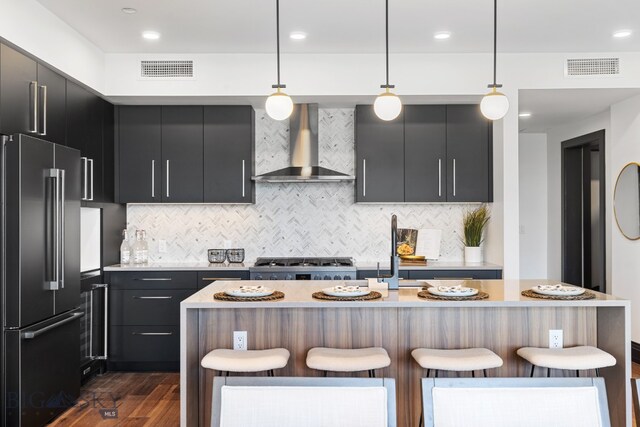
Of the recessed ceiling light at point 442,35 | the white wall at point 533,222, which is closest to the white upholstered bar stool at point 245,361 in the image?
the recessed ceiling light at point 442,35

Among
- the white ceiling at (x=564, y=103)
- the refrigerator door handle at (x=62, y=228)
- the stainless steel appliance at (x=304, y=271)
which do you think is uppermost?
the white ceiling at (x=564, y=103)

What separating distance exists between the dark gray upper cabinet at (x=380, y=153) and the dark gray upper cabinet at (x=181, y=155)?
1.51 metres

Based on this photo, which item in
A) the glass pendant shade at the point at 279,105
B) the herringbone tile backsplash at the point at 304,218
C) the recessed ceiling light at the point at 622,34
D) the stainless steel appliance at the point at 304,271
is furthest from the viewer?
the herringbone tile backsplash at the point at 304,218

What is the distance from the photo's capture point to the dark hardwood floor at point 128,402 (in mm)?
3457

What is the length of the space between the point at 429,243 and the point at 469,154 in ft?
3.07

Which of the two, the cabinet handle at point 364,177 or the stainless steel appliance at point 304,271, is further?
the cabinet handle at point 364,177

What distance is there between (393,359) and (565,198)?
436 centimetres

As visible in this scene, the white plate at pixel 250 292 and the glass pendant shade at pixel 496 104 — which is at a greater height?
the glass pendant shade at pixel 496 104

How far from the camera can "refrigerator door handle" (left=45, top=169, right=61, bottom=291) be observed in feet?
10.9

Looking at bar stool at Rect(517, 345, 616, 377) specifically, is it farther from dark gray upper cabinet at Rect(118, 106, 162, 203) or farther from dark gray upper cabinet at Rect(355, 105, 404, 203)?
dark gray upper cabinet at Rect(118, 106, 162, 203)

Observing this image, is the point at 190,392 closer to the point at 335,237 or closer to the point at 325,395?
the point at 325,395

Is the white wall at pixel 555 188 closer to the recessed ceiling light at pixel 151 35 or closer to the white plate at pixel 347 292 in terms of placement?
the white plate at pixel 347 292

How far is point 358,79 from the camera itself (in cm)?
461

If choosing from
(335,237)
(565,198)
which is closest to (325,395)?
(335,237)
